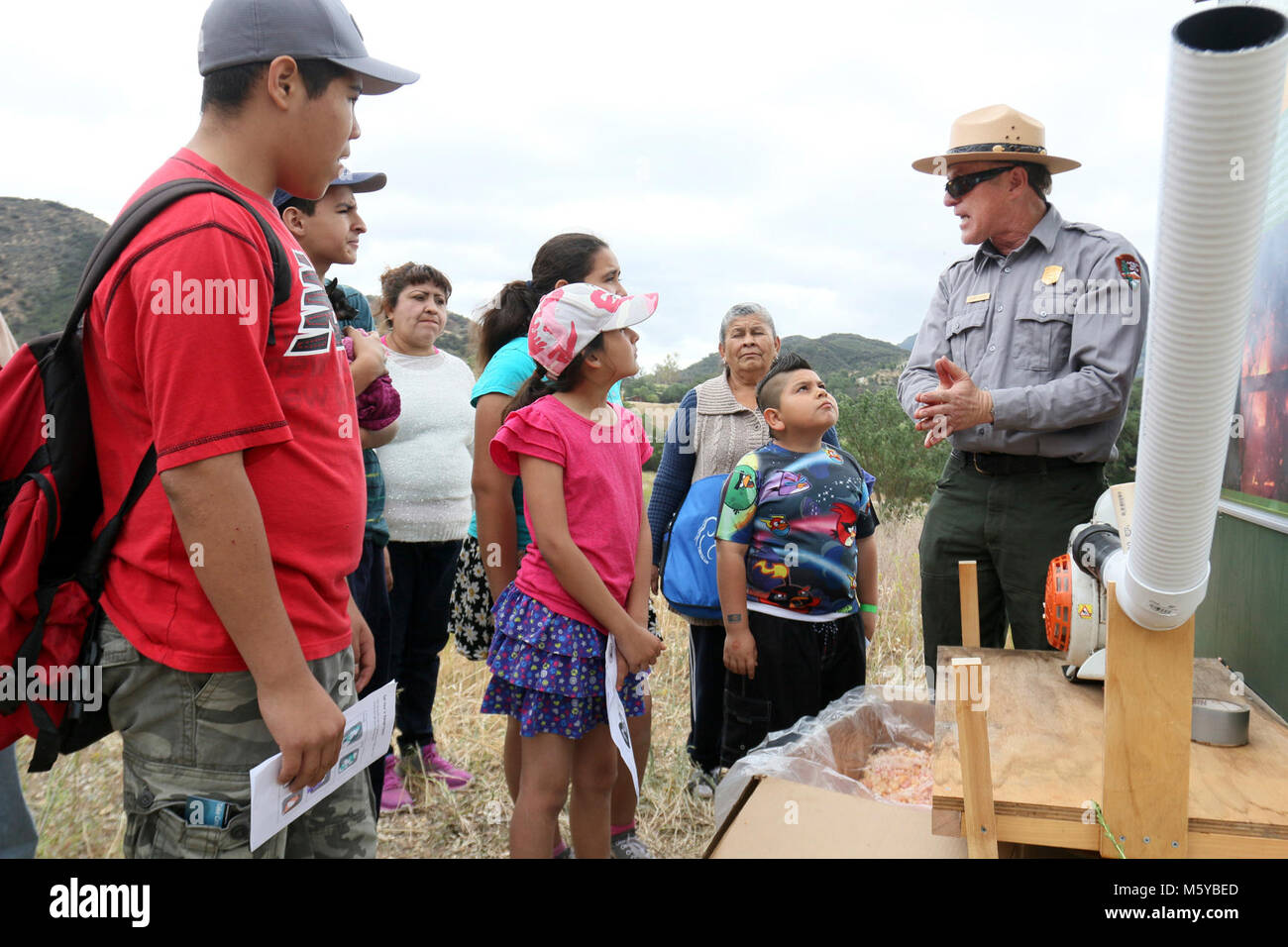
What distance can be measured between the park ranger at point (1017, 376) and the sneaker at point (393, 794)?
6.86 ft

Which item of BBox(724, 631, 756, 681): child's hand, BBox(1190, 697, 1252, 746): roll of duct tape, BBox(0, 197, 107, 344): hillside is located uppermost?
BBox(0, 197, 107, 344): hillside

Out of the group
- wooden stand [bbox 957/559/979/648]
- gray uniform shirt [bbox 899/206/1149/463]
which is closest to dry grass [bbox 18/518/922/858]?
wooden stand [bbox 957/559/979/648]

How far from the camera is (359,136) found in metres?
1.53

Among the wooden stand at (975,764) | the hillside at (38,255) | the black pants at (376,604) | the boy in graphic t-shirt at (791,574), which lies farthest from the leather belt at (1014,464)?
the hillside at (38,255)

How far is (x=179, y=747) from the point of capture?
1292mm

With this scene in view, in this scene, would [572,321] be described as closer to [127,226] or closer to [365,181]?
[365,181]

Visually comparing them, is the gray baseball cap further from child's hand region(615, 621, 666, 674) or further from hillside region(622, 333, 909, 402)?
hillside region(622, 333, 909, 402)

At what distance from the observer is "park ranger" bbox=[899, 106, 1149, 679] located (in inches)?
103

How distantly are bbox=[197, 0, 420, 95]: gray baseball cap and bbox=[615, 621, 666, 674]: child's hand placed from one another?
1.42 m

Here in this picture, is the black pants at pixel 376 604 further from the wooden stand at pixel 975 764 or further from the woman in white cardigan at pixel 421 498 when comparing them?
the wooden stand at pixel 975 764

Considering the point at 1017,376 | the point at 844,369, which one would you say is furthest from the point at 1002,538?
the point at 844,369

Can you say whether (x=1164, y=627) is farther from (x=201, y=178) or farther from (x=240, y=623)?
(x=201, y=178)

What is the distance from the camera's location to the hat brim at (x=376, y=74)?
1.42m

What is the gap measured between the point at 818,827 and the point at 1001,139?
2.31 meters
